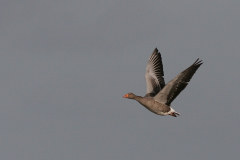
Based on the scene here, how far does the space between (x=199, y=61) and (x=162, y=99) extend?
3788 mm

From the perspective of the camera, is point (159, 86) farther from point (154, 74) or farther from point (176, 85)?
point (176, 85)

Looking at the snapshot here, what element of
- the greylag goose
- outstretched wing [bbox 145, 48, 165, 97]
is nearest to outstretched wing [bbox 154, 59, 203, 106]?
the greylag goose

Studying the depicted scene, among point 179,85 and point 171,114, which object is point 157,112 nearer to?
point 171,114

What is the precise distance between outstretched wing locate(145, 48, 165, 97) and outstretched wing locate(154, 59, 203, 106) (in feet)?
8.50

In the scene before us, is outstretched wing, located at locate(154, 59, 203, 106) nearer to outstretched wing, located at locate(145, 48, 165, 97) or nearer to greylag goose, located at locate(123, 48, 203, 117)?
greylag goose, located at locate(123, 48, 203, 117)

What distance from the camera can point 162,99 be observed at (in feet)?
96.1

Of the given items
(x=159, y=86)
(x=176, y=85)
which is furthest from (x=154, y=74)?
(x=176, y=85)

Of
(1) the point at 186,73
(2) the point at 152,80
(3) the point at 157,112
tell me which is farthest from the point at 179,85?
(2) the point at 152,80

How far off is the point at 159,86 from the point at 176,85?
490cm

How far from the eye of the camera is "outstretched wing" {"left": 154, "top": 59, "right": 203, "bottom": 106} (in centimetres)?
2691

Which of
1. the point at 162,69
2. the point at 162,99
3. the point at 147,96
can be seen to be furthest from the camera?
the point at 162,69

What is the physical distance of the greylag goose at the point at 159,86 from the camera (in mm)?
27047

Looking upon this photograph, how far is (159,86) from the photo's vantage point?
A: 106 ft

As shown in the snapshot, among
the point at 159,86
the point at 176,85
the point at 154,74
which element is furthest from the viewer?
the point at 154,74
